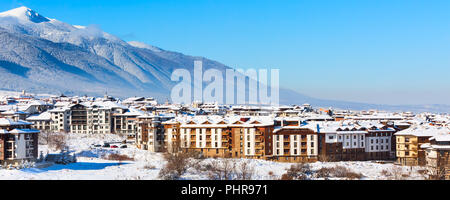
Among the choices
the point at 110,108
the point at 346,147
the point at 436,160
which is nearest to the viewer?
the point at 436,160

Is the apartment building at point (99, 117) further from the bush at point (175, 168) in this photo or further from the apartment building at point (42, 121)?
the bush at point (175, 168)

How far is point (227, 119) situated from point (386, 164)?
37.6ft

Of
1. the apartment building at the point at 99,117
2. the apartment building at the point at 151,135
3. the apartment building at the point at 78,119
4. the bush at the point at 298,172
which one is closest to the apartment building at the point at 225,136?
the apartment building at the point at 151,135

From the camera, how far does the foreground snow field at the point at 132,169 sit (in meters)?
27.7

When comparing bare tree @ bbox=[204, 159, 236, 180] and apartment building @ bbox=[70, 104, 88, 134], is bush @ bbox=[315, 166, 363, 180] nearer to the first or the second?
bare tree @ bbox=[204, 159, 236, 180]

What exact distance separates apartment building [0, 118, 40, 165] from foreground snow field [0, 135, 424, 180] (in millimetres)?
1631

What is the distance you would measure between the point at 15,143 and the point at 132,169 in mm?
5941

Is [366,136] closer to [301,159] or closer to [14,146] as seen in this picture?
[301,159]

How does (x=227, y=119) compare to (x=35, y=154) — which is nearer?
(x=35, y=154)

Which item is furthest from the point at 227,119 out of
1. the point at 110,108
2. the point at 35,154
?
the point at 110,108

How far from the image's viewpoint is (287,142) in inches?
1604

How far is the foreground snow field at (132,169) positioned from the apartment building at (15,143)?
1.63m

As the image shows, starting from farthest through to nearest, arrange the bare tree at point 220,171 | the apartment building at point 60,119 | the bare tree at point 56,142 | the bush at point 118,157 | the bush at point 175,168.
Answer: the apartment building at point 60,119
the bare tree at point 56,142
the bush at point 118,157
the bare tree at point 220,171
the bush at point 175,168
